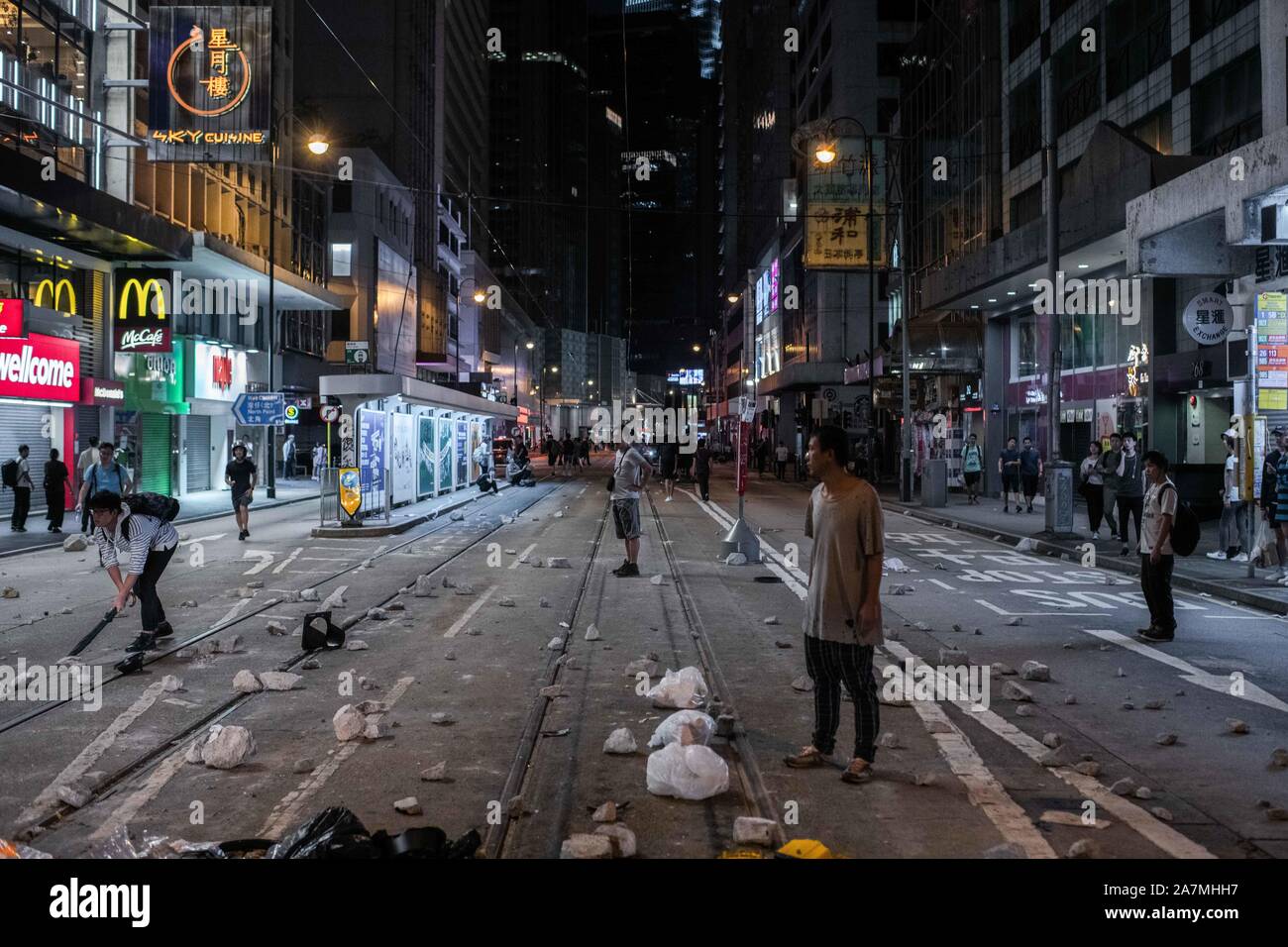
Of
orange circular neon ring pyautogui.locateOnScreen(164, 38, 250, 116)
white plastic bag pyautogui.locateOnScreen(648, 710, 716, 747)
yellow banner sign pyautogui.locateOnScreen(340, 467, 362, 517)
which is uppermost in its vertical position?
orange circular neon ring pyautogui.locateOnScreen(164, 38, 250, 116)

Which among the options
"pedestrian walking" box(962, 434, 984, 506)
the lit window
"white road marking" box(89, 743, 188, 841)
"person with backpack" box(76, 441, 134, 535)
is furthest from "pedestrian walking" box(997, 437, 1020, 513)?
the lit window

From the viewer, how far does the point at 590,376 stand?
192m

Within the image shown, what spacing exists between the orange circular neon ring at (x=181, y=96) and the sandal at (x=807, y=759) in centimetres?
1905

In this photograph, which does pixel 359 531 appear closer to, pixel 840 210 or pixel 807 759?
pixel 807 759

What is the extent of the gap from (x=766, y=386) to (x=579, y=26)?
442 feet

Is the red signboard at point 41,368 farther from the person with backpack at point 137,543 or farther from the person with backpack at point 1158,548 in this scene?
the person with backpack at point 1158,548

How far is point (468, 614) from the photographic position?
470 inches

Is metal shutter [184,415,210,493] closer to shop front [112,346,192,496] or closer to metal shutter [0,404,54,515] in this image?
shop front [112,346,192,496]

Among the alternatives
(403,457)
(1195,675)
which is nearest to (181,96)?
(403,457)

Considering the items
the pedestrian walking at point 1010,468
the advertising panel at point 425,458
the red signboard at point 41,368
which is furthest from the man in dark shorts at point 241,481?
the pedestrian walking at point 1010,468

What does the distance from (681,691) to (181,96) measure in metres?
18.5

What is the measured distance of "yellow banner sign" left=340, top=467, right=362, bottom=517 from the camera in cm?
2259

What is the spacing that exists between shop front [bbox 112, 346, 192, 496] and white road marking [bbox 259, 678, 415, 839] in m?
25.0

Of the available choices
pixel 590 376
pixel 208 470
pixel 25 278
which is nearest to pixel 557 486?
pixel 208 470
